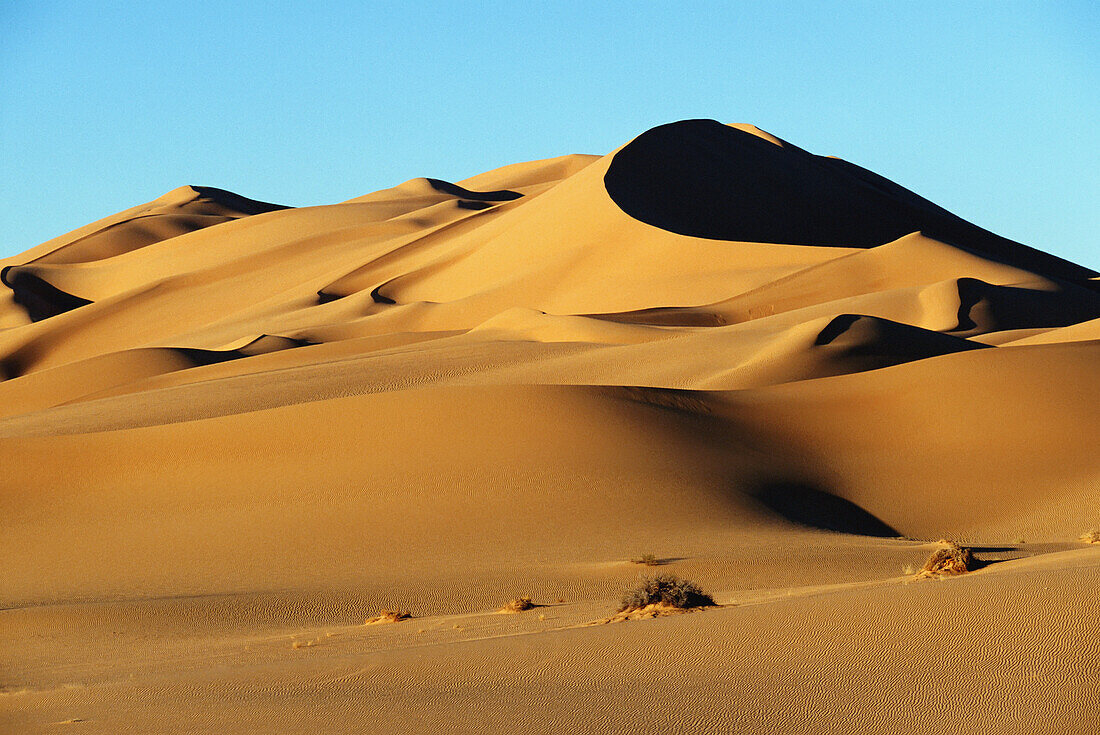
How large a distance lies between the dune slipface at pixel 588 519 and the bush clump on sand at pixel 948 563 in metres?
0.40

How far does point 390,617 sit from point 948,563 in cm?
502

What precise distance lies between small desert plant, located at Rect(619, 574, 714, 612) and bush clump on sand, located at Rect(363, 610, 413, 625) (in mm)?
2450

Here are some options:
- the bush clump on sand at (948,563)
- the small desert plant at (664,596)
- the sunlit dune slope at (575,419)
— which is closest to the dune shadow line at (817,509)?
the sunlit dune slope at (575,419)

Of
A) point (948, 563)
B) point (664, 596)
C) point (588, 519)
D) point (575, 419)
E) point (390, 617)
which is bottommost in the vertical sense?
point (390, 617)

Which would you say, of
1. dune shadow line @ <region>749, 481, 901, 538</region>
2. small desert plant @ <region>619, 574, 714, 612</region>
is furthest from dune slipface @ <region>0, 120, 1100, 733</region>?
small desert plant @ <region>619, 574, 714, 612</region>

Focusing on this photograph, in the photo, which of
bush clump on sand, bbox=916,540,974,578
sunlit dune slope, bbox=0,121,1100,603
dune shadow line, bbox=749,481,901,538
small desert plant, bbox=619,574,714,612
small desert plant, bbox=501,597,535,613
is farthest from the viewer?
dune shadow line, bbox=749,481,901,538

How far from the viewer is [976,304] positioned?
135 ft

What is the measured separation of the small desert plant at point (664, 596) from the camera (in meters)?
10.5

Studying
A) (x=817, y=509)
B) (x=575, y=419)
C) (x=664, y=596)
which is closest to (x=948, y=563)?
(x=664, y=596)

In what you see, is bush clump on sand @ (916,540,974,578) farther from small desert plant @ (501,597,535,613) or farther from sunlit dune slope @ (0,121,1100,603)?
sunlit dune slope @ (0,121,1100,603)

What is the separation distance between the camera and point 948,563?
11.4 meters

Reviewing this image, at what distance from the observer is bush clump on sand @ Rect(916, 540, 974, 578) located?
11.2 metres

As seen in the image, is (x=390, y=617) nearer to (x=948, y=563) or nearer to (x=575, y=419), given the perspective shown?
(x=948, y=563)

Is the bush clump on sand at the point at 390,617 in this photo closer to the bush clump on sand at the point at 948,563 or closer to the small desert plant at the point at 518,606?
the small desert plant at the point at 518,606
